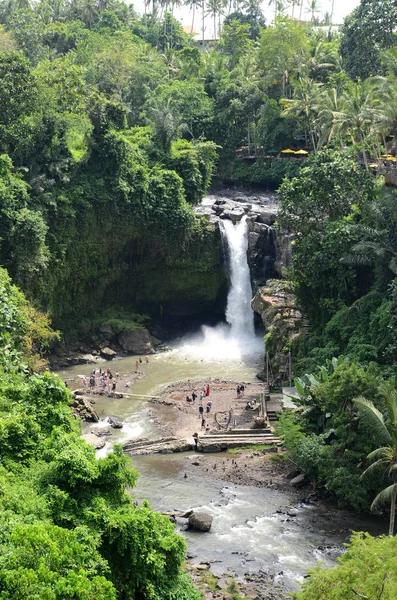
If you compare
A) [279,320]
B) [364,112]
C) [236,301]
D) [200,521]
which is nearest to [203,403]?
[279,320]

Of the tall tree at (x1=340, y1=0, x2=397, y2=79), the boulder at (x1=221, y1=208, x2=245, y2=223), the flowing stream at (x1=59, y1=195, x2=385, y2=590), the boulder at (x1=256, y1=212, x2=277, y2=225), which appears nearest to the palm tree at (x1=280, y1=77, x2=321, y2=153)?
the tall tree at (x1=340, y1=0, x2=397, y2=79)

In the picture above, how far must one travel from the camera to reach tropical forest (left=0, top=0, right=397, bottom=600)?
71.5 feet

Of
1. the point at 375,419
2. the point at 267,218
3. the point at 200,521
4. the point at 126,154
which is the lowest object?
the point at 200,521

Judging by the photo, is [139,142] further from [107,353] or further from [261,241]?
[107,353]

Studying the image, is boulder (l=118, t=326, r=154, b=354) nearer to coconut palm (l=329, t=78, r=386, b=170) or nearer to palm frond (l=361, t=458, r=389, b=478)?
coconut palm (l=329, t=78, r=386, b=170)

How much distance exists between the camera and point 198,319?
206ft

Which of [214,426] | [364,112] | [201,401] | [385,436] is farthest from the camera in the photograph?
[364,112]

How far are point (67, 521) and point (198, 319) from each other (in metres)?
42.2

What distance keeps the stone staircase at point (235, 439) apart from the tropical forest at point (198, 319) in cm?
12

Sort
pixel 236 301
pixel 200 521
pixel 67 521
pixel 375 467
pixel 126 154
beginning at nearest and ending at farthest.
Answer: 1. pixel 67 521
2. pixel 375 467
3. pixel 200 521
4. pixel 126 154
5. pixel 236 301

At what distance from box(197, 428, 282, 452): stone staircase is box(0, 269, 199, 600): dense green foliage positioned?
533 inches

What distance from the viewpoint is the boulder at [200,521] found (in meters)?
30.6

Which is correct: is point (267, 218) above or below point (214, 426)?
above

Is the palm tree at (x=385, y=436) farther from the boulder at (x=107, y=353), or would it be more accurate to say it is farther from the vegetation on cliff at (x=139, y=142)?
the boulder at (x=107, y=353)
